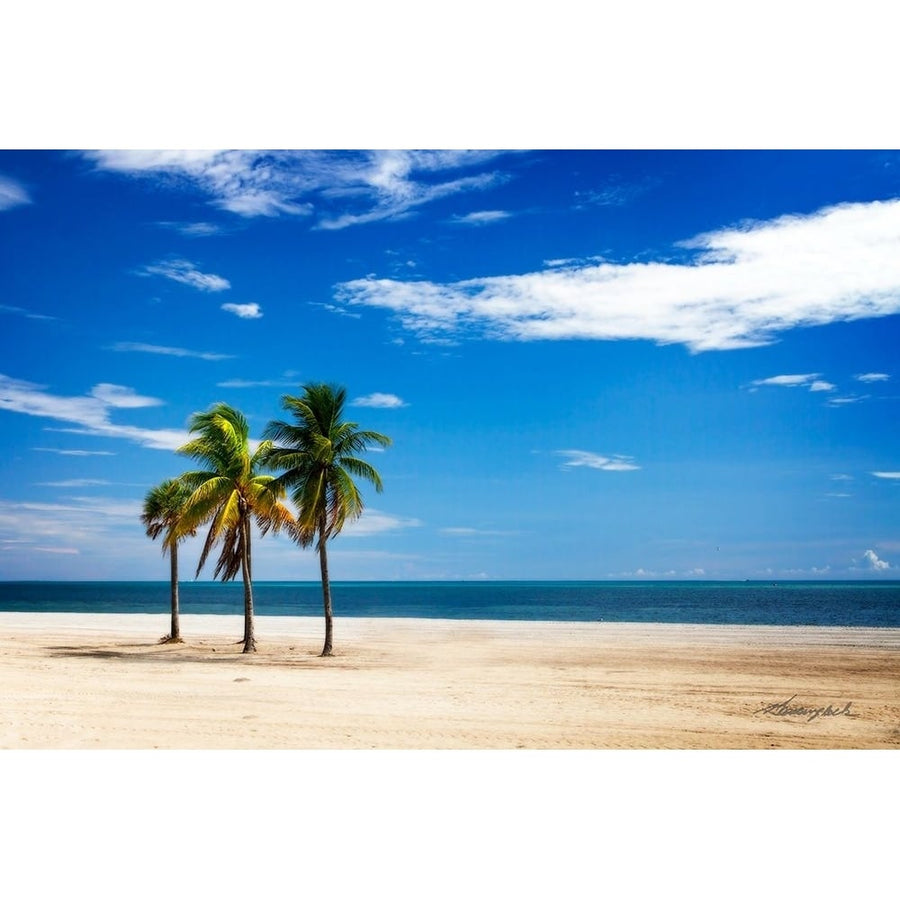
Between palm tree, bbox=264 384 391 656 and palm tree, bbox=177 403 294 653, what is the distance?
0.54 metres

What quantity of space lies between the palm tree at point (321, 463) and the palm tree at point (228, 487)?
0.54 m

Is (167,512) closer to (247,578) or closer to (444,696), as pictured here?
(247,578)

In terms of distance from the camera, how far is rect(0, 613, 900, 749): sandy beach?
322 inches

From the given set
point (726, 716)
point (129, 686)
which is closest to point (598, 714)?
point (726, 716)

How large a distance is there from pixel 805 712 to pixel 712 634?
1595 cm

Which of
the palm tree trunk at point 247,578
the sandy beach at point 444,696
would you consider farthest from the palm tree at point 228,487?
the sandy beach at point 444,696

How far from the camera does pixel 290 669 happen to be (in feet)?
44.1
